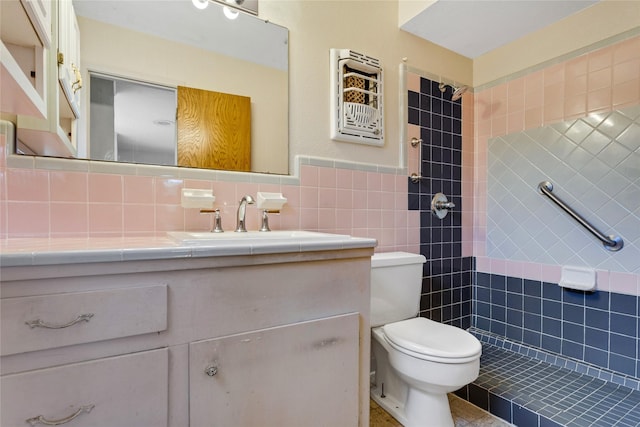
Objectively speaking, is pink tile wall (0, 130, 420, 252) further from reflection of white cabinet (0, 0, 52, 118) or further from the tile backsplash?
the tile backsplash

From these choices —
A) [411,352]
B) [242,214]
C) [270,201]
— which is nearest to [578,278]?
[411,352]

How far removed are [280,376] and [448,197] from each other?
1715mm

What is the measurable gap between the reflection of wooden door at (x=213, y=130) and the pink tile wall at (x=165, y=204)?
108 millimetres

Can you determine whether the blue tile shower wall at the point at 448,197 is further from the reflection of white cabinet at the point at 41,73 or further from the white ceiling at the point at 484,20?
the reflection of white cabinet at the point at 41,73

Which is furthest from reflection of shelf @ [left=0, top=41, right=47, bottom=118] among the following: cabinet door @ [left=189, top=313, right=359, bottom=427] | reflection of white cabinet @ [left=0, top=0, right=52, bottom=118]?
cabinet door @ [left=189, top=313, right=359, bottom=427]

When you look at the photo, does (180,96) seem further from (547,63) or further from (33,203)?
(547,63)

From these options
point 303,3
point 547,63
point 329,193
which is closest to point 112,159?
point 329,193

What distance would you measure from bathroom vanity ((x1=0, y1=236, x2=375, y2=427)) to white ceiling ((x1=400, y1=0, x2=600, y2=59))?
157cm

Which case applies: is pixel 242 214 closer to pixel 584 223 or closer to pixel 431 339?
pixel 431 339

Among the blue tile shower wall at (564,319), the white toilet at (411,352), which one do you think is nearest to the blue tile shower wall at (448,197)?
the blue tile shower wall at (564,319)

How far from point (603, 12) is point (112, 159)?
2.61m

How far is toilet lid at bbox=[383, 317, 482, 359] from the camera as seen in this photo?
125cm

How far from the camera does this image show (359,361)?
44.9 inches

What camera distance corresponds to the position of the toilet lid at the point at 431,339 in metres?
1.25
